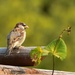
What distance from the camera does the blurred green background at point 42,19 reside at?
61.0ft

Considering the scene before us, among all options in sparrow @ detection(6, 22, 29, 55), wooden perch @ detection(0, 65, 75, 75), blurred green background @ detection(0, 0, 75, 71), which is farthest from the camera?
blurred green background @ detection(0, 0, 75, 71)

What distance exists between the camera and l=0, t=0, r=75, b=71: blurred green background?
61.0ft

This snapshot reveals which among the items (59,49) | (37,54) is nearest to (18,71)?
(37,54)

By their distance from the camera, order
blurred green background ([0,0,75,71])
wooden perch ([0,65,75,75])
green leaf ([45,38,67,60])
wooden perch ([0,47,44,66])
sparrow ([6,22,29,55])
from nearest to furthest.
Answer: green leaf ([45,38,67,60]) → wooden perch ([0,65,75,75]) → wooden perch ([0,47,44,66]) → sparrow ([6,22,29,55]) → blurred green background ([0,0,75,71])

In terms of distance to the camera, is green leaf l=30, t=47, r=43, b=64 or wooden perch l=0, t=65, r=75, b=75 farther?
wooden perch l=0, t=65, r=75, b=75

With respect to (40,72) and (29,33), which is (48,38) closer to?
(29,33)

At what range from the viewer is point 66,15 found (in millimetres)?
22141

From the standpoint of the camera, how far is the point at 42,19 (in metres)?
21.8

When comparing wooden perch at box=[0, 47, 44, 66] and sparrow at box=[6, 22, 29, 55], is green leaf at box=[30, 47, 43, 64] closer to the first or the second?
wooden perch at box=[0, 47, 44, 66]

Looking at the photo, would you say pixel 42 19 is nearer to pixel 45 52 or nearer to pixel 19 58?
pixel 19 58

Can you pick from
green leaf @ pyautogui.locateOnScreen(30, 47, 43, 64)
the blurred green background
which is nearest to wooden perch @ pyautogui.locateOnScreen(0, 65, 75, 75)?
green leaf @ pyautogui.locateOnScreen(30, 47, 43, 64)

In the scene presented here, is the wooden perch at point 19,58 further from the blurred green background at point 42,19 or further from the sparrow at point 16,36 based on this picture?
the blurred green background at point 42,19

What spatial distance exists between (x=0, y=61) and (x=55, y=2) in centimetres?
2041

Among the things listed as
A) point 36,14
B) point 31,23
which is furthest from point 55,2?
point 31,23
